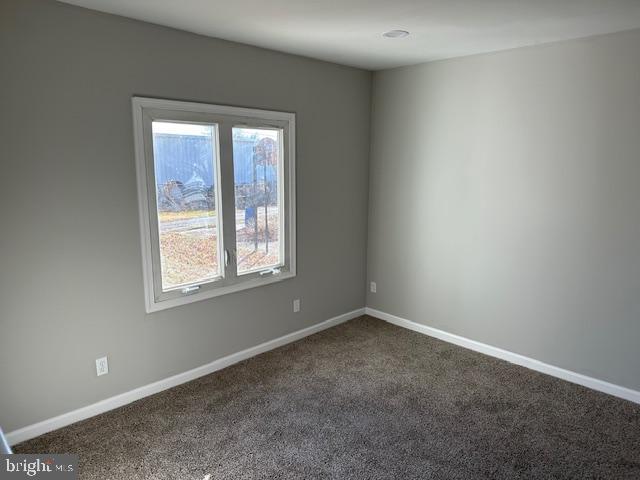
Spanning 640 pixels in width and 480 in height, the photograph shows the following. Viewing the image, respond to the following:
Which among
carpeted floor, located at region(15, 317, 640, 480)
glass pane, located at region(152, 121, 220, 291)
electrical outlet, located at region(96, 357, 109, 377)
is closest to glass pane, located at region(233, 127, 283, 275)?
glass pane, located at region(152, 121, 220, 291)

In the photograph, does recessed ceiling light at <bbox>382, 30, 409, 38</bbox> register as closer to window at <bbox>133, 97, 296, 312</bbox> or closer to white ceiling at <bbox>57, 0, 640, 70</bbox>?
white ceiling at <bbox>57, 0, 640, 70</bbox>

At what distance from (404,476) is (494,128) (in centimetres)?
257

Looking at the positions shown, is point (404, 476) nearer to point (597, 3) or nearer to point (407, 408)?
point (407, 408)

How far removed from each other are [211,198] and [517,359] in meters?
2.71

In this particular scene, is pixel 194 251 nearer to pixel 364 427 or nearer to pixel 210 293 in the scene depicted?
pixel 210 293

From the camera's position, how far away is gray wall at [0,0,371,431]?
232cm

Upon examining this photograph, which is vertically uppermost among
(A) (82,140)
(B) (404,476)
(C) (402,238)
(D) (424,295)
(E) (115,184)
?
Result: (A) (82,140)

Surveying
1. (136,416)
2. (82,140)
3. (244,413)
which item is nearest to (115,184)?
(82,140)

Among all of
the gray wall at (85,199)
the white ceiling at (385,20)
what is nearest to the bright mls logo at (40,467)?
the gray wall at (85,199)

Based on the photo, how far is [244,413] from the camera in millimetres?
2795

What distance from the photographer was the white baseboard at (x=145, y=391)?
8.28ft

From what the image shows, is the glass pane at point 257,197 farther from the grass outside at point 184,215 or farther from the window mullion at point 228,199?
the grass outside at point 184,215

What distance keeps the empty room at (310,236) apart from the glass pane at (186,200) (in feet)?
0.05

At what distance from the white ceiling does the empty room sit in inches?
0.9
